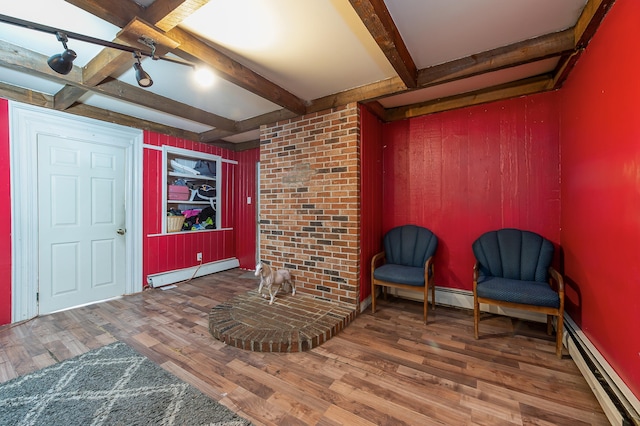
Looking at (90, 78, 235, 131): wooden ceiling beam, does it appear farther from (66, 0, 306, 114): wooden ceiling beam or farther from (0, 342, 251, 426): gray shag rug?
(0, 342, 251, 426): gray shag rug

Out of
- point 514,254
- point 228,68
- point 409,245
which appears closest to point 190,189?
point 228,68

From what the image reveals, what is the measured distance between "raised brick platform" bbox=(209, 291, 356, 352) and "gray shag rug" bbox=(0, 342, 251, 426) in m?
0.56

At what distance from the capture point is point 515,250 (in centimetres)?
254

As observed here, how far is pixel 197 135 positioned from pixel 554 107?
4792mm

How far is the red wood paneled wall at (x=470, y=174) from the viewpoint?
2555 millimetres

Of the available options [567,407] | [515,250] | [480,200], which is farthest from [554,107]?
[567,407]

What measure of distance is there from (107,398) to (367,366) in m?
1.75

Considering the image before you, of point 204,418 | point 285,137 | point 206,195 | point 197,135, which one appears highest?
point 197,135

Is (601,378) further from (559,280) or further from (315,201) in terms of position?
(315,201)

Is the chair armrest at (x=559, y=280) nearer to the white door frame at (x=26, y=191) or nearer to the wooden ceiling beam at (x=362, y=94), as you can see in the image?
the wooden ceiling beam at (x=362, y=94)

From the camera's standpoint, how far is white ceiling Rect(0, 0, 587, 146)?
159cm

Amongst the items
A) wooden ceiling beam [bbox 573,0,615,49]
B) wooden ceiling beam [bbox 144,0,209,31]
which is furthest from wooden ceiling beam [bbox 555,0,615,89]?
wooden ceiling beam [bbox 144,0,209,31]

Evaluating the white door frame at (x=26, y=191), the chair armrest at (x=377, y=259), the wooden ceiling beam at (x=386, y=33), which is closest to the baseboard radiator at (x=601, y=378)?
the chair armrest at (x=377, y=259)

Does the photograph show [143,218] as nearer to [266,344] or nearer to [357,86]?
[266,344]
